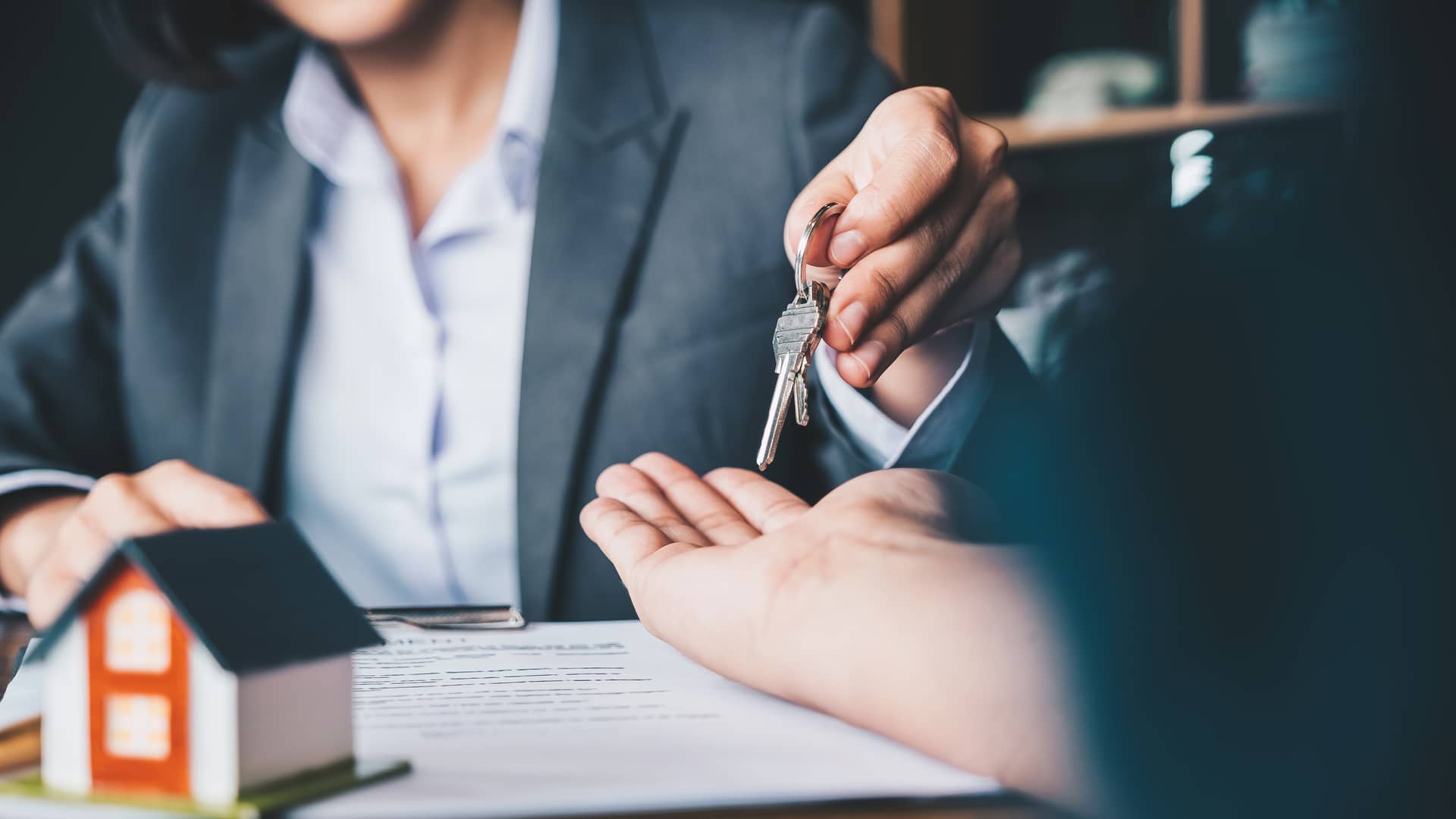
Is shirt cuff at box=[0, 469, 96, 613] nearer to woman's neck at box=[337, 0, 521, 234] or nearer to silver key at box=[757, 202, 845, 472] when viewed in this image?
woman's neck at box=[337, 0, 521, 234]

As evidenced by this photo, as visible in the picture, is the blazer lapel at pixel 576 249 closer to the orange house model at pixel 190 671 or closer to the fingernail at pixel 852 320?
the fingernail at pixel 852 320

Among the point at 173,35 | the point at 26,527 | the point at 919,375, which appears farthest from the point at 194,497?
the point at 173,35

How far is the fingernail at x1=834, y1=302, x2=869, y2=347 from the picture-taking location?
0.62m

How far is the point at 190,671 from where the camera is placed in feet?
1.12

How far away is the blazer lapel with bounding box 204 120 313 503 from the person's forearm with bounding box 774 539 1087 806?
863 mm

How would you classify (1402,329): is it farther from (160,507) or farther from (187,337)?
(187,337)

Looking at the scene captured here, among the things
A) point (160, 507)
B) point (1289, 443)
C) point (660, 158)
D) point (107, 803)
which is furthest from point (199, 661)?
point (660, 158)

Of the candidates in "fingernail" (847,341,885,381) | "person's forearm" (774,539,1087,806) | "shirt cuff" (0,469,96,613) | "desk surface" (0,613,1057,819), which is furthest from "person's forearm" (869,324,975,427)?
"shirt cuff" (0,469,96,613)

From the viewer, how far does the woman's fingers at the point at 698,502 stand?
0.65m

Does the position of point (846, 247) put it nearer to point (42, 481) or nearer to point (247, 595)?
point (247, 595)

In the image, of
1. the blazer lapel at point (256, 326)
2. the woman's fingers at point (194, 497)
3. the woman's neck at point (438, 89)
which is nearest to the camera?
the woman's fingers at point (194, 497)

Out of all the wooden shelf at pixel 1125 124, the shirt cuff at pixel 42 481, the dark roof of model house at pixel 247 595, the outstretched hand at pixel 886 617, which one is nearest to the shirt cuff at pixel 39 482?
the shirt cuff at pixel 42 481

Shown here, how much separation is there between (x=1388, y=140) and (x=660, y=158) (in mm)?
954

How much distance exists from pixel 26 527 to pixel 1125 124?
1.81 meters
